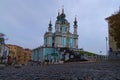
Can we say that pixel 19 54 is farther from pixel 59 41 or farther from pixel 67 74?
pixel 67 74

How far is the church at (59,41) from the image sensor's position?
100 meters

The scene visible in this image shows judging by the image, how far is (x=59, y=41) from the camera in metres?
103

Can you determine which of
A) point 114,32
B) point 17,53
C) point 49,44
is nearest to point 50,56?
point 49,44

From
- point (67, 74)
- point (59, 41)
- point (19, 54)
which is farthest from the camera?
point (19, 54)

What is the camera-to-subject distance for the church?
328ft

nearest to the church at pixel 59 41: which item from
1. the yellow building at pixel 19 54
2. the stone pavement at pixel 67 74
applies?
the yellow building at pixel 19 54

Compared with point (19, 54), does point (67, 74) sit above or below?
below

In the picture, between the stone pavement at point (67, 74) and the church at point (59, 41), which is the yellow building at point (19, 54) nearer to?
the church at point (59, 41)

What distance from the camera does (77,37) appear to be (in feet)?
361

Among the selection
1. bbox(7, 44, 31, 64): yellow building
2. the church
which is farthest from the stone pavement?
bbox(7, 44, 31, 64): yellow building

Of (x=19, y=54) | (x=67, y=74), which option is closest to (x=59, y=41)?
(x=19, y=54)

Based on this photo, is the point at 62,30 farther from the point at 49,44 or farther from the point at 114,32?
the point at 114,32

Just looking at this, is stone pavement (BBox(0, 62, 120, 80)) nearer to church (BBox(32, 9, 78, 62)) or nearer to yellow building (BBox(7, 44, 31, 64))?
church (BBox(32, 9, 78, 62))

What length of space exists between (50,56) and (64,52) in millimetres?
10623
